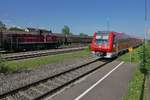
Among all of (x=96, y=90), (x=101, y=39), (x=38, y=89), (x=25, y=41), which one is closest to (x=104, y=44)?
(x=101, y=39)

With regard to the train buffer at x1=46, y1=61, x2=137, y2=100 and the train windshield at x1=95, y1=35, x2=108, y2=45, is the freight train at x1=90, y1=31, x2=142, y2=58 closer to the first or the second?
the train windshield at x1=95, y1=35, x2=108, y2=45

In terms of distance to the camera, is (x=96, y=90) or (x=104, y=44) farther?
(x=104, y=44)

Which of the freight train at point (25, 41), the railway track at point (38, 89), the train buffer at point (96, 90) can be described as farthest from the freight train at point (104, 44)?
the freight train at point (25, 41)

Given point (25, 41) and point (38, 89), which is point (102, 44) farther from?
point (25, 41)

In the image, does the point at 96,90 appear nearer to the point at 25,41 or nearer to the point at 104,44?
the point at 104,44

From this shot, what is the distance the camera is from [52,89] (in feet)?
35.9

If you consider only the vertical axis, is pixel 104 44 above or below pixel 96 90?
above

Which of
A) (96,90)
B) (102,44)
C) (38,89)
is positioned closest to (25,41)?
(102,44)

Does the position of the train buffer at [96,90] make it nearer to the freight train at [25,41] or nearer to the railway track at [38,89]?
the railway track at [38,89]

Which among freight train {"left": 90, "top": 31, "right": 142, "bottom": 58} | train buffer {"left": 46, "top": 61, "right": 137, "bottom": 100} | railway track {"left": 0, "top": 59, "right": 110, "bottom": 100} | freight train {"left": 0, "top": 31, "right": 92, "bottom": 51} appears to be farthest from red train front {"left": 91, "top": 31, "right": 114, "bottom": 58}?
freight train {"left": 0, "top": 31, "right": 92, "bottom": 51}

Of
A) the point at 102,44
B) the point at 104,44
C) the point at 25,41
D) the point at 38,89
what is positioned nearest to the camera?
the point at 38,89

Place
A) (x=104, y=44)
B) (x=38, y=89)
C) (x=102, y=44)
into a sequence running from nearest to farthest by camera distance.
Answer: (x=38, y=89) < (x=104, y=44) < (x=102, y=44)

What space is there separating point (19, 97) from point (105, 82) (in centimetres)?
515

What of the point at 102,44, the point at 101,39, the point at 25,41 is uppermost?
the point at 101,39
